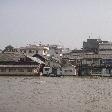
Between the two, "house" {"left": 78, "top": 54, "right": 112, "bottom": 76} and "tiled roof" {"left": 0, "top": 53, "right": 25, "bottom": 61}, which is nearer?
"house" {"left": 78, "top": 54, "right": 112, "bottom": 76}

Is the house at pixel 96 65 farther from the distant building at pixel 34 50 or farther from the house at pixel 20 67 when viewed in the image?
the distant building at pixel 34 50

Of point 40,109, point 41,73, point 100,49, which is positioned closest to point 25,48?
point 100,49

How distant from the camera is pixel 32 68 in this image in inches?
1890

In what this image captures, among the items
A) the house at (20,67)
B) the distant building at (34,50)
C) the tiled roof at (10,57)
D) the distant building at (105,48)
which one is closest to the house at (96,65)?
the house at (20,67)

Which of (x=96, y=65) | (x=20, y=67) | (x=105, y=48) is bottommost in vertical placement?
(x=20, y=67)

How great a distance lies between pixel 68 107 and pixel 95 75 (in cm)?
2862

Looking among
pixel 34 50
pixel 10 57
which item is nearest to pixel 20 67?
pixel 10 57

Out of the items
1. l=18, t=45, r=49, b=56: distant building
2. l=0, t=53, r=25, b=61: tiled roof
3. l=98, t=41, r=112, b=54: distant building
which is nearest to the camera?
l=0, t=53, r=25, b=61: tiled roof

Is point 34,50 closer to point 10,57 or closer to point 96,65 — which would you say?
point 10,57

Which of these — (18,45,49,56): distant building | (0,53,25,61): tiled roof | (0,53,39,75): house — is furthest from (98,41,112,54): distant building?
(0,53,39,75): house

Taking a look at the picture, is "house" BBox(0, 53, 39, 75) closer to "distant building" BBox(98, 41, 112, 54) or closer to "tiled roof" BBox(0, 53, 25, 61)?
"tiled roof" BBox(0, 53, 25, 61)

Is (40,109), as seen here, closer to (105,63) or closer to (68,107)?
(68,107)

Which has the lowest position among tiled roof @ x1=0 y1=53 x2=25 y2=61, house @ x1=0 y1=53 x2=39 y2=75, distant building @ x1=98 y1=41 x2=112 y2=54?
house @ x1=0 y1=53 x2=39 y2=75

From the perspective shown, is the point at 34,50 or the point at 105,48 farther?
the point at 34,50
